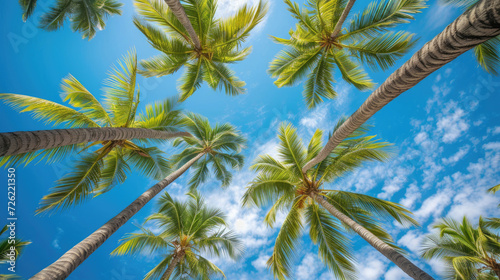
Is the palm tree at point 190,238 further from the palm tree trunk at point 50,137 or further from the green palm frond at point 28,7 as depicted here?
the green palm frond at point 28,7

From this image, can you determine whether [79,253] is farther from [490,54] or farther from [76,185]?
[490,54]

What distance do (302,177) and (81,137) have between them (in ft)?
24.1

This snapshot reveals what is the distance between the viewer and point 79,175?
6871 millimetres

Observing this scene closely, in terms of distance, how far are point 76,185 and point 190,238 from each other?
5886mm

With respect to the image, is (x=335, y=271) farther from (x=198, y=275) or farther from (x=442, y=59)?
(x=442, y=59)

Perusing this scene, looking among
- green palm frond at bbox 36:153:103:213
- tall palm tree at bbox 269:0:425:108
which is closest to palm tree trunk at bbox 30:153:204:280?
green palm frond at bbox 36:153:103:213

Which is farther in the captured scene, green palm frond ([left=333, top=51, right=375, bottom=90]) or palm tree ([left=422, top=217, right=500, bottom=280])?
green palm frond ([left=333, top=51, right=375, bottom=90])

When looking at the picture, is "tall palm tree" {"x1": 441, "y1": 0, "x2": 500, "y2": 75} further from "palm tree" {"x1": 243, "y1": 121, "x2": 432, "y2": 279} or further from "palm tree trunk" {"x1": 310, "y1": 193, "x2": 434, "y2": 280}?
"palm tree trunk" {"x1": 310, "y1": 193, "x2": 434, "y2": 280}

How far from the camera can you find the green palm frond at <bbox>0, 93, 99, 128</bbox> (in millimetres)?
5461

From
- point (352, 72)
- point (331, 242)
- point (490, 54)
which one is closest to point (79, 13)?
point (352, 72)

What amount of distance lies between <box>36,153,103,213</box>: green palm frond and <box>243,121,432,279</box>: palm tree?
5.33m

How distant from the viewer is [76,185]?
6766 mm

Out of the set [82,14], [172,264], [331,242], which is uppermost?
[82,14]

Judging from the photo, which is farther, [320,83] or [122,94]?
[320,83]
